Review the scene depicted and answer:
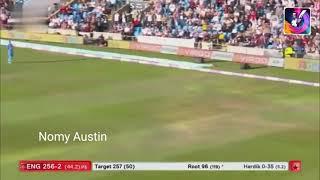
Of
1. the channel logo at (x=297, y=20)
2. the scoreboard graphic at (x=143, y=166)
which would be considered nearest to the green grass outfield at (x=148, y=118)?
the scoreboard graphic at (x=143, y=166)

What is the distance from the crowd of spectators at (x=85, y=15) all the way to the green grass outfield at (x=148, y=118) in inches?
33.1

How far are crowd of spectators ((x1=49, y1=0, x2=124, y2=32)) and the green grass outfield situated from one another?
0.84 metres

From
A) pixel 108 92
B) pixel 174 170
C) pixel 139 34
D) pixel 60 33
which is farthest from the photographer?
pixel 139 34

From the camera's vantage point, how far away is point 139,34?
505 inches

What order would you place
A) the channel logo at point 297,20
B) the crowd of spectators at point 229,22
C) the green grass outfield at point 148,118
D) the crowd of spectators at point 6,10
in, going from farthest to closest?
the crowd of spectators at point 229,22 → the channel logo at point 297,20 → the crowd of spectators at point 6,10 → the green grass outfield at point 148,118

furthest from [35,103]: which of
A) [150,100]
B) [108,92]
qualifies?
[150,100]

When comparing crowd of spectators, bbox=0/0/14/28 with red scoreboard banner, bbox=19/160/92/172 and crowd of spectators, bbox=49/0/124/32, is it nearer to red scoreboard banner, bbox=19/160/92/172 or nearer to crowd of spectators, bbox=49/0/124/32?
crowd of spectators, bbox=49/0/124/32

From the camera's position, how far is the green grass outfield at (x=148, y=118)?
9109 mm

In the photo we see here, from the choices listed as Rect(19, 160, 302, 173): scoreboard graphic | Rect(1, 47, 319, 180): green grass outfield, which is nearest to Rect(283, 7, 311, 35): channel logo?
Rect(1, 47, 319, 180): green grass outfield

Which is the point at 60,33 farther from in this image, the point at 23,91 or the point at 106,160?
the point at 106,160

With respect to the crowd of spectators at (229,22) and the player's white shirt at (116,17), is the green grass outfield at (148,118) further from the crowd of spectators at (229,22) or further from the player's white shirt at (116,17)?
the crowd of spectators at (229,22)

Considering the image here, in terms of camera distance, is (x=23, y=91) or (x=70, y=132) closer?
(x=70, y=132)

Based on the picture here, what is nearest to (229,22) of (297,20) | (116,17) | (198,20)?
(198,20)

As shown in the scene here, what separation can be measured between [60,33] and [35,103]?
197 cm
